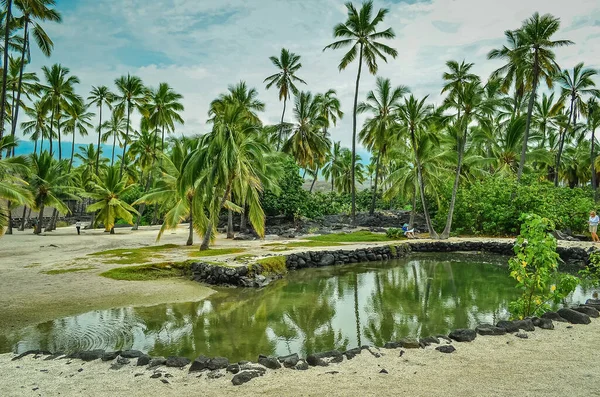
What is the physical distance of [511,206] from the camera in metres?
24.7

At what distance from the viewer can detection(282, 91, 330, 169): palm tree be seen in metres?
38.1

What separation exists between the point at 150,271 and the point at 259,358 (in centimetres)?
986

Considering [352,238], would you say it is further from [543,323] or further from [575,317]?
[543,323]

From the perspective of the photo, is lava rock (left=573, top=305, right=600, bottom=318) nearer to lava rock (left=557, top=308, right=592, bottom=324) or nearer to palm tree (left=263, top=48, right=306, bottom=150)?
lava rock (left=557, top=308, right=592, bottom=324)

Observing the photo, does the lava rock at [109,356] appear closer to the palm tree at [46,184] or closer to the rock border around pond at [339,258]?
the rock border around pond at [339,258]

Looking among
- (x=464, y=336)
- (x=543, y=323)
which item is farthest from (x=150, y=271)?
(x=543, y=323)

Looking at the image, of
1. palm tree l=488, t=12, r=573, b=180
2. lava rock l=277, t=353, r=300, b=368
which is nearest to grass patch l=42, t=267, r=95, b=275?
lava rock l=277, t=353, r=300, b=368

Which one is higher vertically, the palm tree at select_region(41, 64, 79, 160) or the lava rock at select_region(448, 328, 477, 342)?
the palm tree at select_region(41, 64, 79, 160)

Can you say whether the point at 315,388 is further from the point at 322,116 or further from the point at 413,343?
the point at 322,116

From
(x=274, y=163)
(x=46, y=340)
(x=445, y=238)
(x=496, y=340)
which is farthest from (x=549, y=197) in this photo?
(x=46, y=340)

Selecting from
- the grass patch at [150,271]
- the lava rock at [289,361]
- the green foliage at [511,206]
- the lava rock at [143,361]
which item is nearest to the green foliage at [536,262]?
the lava rock at [289,361]

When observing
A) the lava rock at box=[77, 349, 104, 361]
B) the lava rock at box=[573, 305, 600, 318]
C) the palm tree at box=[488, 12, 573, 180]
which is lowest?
the lava rock at box=[77, 349, 104, 361]

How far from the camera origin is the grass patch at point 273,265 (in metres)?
14.8

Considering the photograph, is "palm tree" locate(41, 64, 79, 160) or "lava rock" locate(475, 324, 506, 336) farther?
"palm tree" locate(41, 64, 79, 160)
